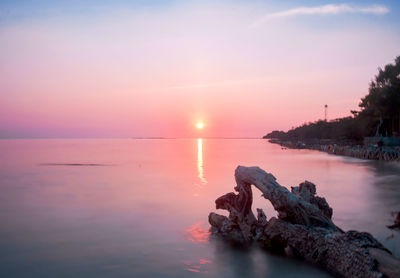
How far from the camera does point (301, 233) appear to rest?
629 cm

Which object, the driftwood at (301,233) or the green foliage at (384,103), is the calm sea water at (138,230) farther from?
the green foliage at (384,103)

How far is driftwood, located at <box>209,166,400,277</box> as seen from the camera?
16.3ft

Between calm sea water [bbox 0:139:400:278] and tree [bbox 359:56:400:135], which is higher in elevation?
tree [bbox 359:56:400:135]

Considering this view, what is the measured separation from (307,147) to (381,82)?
28773 mm

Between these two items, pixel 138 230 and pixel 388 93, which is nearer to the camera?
pixel 138 230

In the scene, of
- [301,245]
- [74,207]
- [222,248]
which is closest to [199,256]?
[222,248]

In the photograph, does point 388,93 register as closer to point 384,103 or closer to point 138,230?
point 384,103

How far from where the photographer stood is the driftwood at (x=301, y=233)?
16.3 feet

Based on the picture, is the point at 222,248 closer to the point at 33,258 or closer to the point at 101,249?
the point at 101,249

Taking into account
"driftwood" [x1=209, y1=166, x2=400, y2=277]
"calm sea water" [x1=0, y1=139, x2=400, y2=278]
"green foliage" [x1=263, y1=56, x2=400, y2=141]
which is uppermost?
"green foliage" [x1=263, y1=56, x2=400, y2=141]

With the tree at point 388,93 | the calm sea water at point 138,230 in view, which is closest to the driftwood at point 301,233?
the calm sea water at point 138,230

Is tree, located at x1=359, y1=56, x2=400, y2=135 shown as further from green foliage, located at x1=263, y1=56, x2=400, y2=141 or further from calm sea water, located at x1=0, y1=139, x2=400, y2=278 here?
calm sea water, located at x1=0, y1=139, x2=400, y2=278

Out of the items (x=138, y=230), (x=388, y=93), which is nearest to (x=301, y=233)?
(x=138, y=230)

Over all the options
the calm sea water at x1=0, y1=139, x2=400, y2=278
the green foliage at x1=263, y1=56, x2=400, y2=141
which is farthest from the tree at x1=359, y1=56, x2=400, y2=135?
the calm sea water at x1=0, y1=139, x2=400, y2=278
